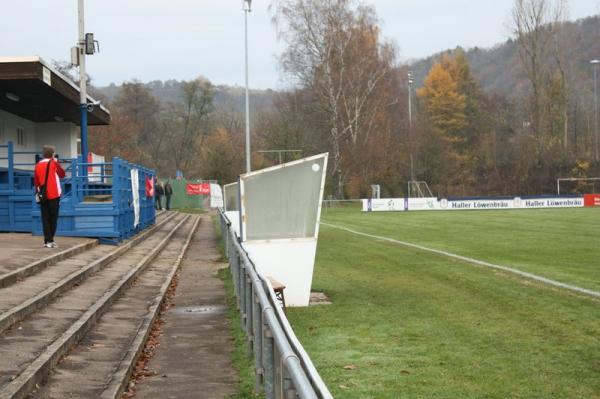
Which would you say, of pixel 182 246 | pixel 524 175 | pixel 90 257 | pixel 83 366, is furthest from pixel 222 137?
pixel 83 366

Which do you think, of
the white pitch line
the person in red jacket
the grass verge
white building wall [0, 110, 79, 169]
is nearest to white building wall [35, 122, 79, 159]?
white building wall [0, 110, 79, 169]

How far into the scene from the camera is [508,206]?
188 feet

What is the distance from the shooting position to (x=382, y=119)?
6194 centimetres

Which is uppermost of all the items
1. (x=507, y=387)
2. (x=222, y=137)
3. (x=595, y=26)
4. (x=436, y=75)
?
(x=595, y=26)

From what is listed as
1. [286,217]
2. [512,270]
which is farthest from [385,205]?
[286,217]

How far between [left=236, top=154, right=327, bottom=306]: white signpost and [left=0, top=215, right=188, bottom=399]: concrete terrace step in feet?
6.91

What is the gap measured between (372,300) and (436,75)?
72.6 m

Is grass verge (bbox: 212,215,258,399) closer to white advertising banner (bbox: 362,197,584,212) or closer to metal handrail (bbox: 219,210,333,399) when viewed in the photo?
metal handrail (bbox: 219,210,333,399)

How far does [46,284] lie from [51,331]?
2574mm

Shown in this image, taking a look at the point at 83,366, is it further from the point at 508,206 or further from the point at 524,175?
the point at 524,175

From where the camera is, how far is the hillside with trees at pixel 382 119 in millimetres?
56656

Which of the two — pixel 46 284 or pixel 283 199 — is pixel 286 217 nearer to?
pixel 283 199

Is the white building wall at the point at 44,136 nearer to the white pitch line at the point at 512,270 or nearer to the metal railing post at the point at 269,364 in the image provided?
the white pitch line at the point at 512,270

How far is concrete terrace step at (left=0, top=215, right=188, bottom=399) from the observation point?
600 centimetres
